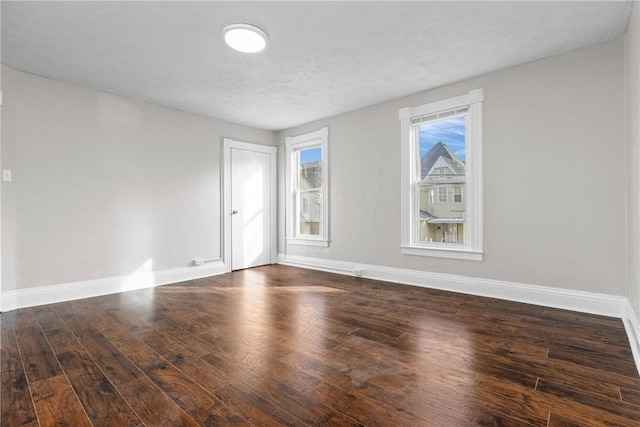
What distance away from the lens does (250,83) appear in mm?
3732

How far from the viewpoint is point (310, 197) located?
565cm

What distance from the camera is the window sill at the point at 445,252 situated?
3.66m

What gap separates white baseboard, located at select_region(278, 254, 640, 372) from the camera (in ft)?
8.87

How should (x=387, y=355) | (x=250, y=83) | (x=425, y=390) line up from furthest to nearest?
(x=250, y=83) → (x=387, y=355) → (x=425, y=390)

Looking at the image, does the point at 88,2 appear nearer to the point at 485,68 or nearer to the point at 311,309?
the point at 311,309

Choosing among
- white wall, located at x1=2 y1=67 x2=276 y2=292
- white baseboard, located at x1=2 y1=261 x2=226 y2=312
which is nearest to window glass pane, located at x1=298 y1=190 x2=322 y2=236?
white wall, located at x1=2 y1=67 x2=276 y2=292

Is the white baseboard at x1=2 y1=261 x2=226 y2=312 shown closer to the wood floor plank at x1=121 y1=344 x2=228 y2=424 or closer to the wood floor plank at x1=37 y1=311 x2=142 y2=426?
the wood floor plank at x1=37 y1=311 x2=142 y2=426

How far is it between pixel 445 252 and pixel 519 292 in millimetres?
864

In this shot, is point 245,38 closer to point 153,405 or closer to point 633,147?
point 153,405

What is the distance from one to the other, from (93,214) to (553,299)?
204 inches

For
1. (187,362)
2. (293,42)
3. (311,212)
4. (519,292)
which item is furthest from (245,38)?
(519,292)

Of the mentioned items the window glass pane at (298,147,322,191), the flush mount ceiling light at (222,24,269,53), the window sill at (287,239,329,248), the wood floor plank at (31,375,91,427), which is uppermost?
the flush mount ceiling light at (222,24,269,53)

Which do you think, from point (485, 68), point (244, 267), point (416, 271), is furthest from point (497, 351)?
point (244, 267)

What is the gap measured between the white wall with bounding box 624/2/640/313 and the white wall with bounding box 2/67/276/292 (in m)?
4.82
